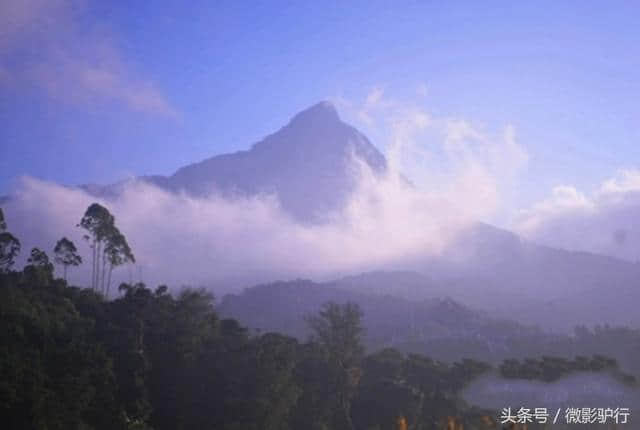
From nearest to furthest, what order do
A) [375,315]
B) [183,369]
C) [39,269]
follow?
1. [183,369]
2. [39,269]
3. [375,315]

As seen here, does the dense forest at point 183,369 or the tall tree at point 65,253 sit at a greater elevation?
the tall tree at point 65,253

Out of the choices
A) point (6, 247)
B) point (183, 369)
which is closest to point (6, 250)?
point (6, 247)

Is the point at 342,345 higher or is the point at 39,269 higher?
the point at 39,269

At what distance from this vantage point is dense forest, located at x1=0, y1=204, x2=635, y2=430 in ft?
90.0

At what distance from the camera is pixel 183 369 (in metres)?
34.8

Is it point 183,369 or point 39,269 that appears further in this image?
point 39,269

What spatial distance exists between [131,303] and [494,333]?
316 feet

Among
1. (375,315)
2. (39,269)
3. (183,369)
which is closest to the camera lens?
(183,369)

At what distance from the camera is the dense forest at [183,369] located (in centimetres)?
2744

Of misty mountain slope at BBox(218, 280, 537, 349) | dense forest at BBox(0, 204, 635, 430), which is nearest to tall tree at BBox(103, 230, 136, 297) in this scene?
dense forest at BBox(0, 204, 635, 430)

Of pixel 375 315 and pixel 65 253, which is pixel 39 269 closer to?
pixel 65 253

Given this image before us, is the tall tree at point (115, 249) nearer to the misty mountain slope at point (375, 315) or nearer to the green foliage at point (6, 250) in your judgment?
the green foliage at point (6, 250)

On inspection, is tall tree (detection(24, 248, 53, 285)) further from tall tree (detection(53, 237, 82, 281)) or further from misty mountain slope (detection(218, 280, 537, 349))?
misty mountain slope (detection(218, 280, 537, 349))

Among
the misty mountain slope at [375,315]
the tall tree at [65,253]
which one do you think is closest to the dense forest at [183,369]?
the tall tree at [65,253]
